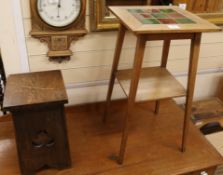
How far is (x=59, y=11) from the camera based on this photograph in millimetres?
1123

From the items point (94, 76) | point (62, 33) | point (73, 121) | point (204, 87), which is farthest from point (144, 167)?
point (204, 87)

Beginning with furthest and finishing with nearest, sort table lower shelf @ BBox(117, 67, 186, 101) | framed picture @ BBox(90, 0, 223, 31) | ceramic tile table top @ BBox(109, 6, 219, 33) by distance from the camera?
framed picture @ BBox(90, 0, 223, 31) < table lower shelf @ BBox(117, 67, 186, 101) < ceramic tile table top @ BBox(109, 6, 219, 33)

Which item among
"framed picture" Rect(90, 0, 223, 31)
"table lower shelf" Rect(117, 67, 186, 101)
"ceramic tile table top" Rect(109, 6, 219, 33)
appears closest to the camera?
"ceramic tile table top" Rect(109, 6, 219, 33)

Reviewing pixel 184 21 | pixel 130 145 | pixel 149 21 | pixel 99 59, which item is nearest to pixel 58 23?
pixel 99 59

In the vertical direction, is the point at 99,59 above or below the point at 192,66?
below

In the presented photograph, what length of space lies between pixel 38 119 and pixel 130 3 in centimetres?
75

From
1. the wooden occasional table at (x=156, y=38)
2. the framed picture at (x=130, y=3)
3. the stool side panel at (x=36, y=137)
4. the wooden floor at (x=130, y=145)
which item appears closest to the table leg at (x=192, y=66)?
the wooden occasional table at (x=156, y=38)

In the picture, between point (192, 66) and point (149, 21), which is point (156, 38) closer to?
point (149, 21)

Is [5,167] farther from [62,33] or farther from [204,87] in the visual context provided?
[204,87]

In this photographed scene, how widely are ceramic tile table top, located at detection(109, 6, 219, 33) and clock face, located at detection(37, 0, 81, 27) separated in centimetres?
21

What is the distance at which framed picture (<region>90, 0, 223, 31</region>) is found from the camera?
3.84 ft

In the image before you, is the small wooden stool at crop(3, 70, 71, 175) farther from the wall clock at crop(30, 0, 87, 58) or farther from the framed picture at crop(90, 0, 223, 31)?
the framed picture at crop(90, 0, 223, 31)


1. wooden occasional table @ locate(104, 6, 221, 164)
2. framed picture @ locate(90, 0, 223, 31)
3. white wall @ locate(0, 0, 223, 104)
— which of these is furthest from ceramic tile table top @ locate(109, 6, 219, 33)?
white wall @ locate(0, 0, 223, 104)

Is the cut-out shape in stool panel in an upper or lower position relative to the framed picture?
lower
